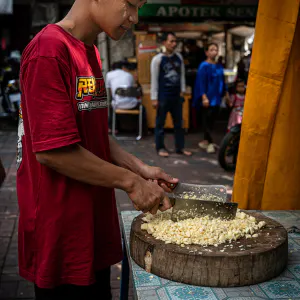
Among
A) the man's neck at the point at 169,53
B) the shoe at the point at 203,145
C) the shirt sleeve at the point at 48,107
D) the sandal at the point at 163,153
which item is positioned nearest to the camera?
the shirt sleeve at the point at 48,107

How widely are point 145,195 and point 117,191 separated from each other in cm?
460

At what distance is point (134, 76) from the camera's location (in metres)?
11.6

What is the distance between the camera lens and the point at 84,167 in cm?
170

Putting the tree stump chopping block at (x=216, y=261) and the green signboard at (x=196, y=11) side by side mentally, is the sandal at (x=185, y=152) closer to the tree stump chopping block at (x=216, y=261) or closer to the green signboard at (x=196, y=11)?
the green signboard at (x=196, y=11)

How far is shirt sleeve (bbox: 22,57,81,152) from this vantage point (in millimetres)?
1605

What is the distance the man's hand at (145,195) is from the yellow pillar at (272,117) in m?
1.36

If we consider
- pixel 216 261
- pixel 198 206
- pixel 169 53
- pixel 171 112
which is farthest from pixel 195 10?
pixel 216 261

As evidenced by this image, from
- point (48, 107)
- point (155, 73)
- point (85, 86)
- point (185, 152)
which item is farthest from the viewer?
point (185, 152)

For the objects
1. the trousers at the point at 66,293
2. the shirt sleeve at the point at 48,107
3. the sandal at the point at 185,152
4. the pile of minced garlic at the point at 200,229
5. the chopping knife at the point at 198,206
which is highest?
the shirt sleeve at the point at 48,107

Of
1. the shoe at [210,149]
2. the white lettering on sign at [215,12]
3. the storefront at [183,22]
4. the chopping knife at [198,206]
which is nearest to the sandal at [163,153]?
the shoe at [210,149]

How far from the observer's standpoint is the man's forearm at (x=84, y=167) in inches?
65.2

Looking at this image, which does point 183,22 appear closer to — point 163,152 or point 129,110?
point 129,110

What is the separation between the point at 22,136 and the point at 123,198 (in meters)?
4.28

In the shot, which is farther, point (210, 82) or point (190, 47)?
point (190, 47)
